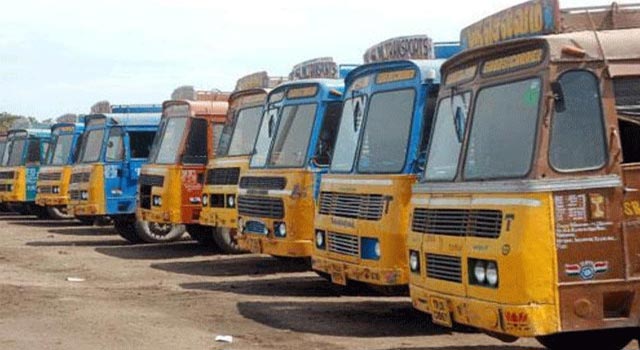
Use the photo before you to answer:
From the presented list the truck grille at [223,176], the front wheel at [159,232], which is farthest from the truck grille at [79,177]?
the truck grille at [223,176]

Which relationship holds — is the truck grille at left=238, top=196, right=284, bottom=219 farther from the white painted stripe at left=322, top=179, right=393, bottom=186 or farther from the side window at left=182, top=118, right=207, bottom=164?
the side window at left=182, top=118, right=207, bottom=164

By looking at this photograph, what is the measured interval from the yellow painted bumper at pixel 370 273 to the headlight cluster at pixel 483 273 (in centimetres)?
226

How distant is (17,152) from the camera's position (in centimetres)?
2905

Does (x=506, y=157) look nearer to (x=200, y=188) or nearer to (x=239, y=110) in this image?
(x=239, y=110)

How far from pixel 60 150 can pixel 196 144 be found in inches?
357

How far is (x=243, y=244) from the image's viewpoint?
13.6m

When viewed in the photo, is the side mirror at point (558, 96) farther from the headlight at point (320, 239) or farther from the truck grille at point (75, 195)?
the truck grille at point (75, 195)

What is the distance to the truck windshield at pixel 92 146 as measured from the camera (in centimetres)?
2065

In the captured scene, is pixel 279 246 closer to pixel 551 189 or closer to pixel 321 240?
pixel 321 240

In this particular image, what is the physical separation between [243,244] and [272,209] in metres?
0.94

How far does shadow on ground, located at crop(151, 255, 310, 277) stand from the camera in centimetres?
1521

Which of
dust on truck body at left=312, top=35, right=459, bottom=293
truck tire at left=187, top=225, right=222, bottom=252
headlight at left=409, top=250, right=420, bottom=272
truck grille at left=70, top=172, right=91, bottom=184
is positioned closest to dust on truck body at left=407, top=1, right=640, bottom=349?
headlight at left=409, top=250, right=420, bottom=272

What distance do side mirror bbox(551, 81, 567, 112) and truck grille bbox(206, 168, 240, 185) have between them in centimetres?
860

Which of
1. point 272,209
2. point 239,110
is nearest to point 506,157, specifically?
point 272,209
